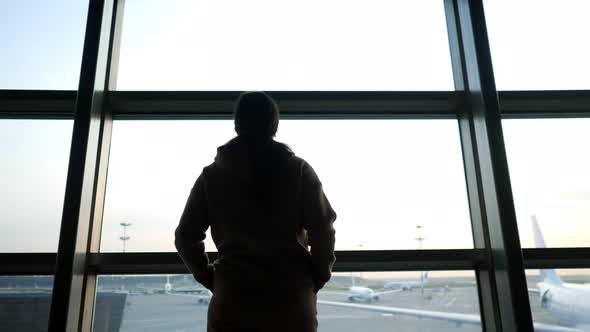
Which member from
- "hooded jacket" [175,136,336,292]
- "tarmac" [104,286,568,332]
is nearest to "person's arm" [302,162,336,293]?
"hooded jacket" [175,136,336,292]

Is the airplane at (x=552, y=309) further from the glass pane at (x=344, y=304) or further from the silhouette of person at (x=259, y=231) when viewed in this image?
the silhouette of person at (x=259, y=231)

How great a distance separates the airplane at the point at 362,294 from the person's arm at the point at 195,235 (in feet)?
2.81

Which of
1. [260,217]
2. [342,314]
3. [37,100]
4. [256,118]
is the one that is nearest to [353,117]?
[342,314]

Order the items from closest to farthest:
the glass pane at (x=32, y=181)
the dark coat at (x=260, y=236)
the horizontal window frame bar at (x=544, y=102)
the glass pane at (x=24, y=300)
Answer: the dark coat at (x=260, y=236)
the glass pane at (x=24, y=300)
the glass pane at (x=32, y=181)
the horizontal window frame bar at (x=544, y=102)

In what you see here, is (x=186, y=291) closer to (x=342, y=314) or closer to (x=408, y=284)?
(x=342, y=314)

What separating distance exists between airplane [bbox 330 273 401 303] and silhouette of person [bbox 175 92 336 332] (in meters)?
0.79

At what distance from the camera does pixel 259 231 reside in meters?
1.23

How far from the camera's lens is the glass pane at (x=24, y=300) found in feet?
6.51

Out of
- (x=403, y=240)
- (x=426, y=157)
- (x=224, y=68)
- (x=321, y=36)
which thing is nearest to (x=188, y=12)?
(x=224, y=68)

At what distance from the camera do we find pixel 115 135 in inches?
88.4

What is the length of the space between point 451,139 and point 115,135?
1660 millimetres

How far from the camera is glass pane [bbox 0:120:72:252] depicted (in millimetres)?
2104

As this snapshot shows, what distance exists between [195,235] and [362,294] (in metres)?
0.97

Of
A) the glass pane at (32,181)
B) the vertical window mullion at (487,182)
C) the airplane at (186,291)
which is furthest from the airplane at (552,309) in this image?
the glass pane at (32,181)
